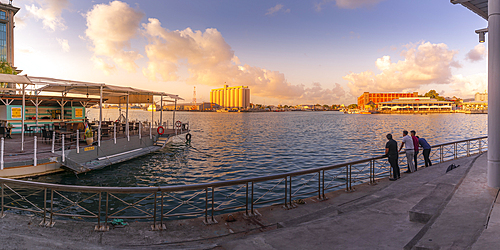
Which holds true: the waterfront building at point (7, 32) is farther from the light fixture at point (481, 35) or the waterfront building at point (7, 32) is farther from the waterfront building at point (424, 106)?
the waterfront building at point (424, 106)

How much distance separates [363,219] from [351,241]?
1247 millimetres

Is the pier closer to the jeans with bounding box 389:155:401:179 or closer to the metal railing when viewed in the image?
the metal railing

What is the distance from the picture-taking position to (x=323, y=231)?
5062 millimetres

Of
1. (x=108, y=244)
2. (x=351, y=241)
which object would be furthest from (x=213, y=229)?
(x=351, y=241)

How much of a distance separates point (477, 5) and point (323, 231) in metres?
7.91

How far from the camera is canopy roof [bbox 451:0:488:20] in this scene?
6936mm

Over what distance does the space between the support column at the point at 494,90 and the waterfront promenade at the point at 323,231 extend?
20.3 inches

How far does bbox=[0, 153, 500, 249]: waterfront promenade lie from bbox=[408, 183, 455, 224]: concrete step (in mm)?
18

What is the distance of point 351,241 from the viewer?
4.59 meters

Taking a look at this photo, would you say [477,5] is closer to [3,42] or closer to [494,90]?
[494,90]

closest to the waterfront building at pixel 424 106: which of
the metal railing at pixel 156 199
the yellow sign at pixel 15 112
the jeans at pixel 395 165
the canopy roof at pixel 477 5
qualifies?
the jeans at pixel 395 165

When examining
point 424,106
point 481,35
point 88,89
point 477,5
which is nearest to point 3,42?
point 88,89

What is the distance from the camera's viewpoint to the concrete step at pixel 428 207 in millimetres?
5129

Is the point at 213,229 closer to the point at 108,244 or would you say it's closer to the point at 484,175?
the point at 108,244
